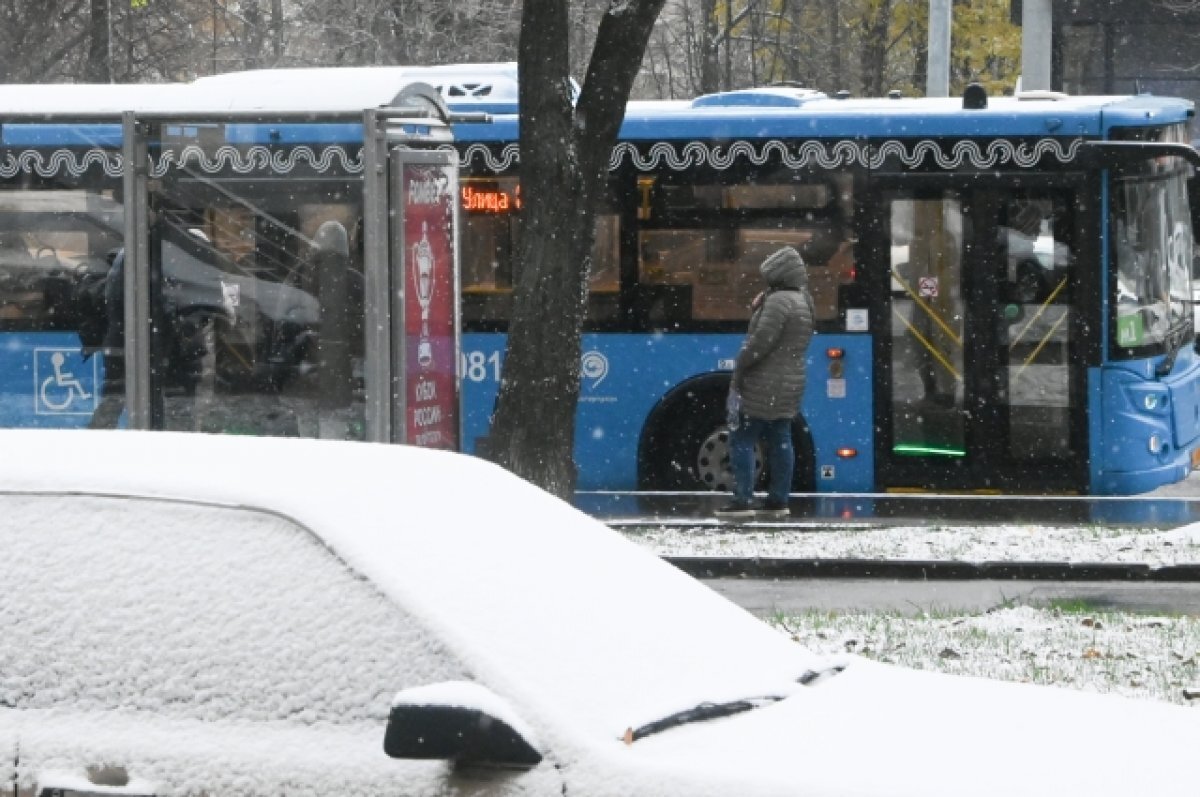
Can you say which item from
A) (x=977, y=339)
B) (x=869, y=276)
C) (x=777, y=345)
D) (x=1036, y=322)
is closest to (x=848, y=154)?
(x=869, y=276)

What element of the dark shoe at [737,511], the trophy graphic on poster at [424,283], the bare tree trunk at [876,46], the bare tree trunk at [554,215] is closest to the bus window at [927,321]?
the dark shoe at [737,511]

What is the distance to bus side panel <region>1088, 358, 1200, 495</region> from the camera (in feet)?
49.6

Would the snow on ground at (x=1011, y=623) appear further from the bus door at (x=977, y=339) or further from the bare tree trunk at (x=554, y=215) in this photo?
the bus door at (x=977, y=339)

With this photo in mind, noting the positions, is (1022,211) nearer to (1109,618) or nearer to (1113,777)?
(1109,618)

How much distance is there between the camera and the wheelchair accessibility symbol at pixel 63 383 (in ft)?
50.0

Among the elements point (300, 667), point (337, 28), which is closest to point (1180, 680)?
point (300, 667)

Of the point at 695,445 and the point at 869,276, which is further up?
the point at 869,276

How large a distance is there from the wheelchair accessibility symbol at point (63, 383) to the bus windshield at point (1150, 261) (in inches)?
288

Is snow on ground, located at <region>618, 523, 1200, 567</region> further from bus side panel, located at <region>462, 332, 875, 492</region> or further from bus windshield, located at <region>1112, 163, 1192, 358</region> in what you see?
bus windshield, located at <region>1112, 163, 1192, 358</region>

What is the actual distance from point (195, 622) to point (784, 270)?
10324mm

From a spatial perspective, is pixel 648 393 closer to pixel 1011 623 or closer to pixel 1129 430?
pixel 1129 430

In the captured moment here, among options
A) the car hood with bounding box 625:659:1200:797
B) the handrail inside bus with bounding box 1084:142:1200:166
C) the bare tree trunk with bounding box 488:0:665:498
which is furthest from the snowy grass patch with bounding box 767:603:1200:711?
the handrail inside bus with bounding box 1084:142:1200:166

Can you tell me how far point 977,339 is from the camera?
15383 millimetres

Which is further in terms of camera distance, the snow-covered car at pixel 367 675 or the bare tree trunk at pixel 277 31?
the bare tree trunk at pixel 277 31
